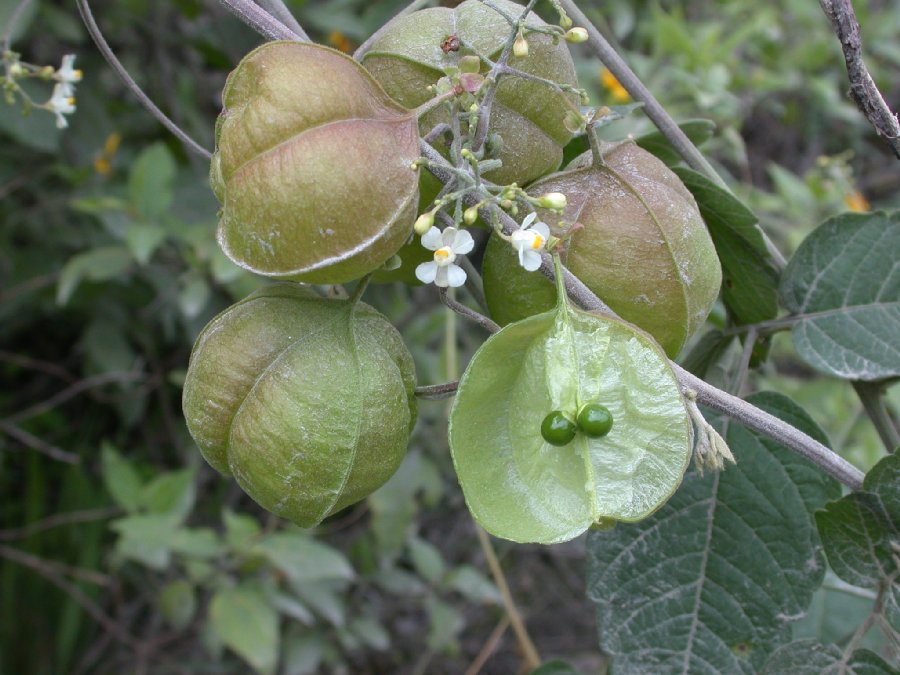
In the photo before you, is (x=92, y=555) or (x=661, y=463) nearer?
(x=661, y=463)

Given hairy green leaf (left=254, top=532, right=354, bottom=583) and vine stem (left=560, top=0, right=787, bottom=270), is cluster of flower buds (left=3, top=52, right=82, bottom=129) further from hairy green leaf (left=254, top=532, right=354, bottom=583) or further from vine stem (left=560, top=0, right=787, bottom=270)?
hairy green leaf (left=254, top=532, right=354, bottom=583)

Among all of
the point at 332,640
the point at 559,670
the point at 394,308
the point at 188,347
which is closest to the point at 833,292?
the point at 559,670

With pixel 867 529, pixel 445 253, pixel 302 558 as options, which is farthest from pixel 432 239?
pixel 302 558

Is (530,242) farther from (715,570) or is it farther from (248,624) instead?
(248,624)

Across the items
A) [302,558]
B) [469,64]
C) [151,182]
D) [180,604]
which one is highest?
[469,64]

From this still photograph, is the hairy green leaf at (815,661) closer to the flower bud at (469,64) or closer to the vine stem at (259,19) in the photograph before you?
the flower bud at (469,64)

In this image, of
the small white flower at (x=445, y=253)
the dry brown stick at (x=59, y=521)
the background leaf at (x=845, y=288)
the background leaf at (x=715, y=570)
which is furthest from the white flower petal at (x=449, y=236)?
the dry brown stick at (x=59, y=521)

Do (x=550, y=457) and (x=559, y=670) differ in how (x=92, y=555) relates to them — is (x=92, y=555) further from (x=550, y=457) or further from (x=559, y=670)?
(x=550, y=457)
